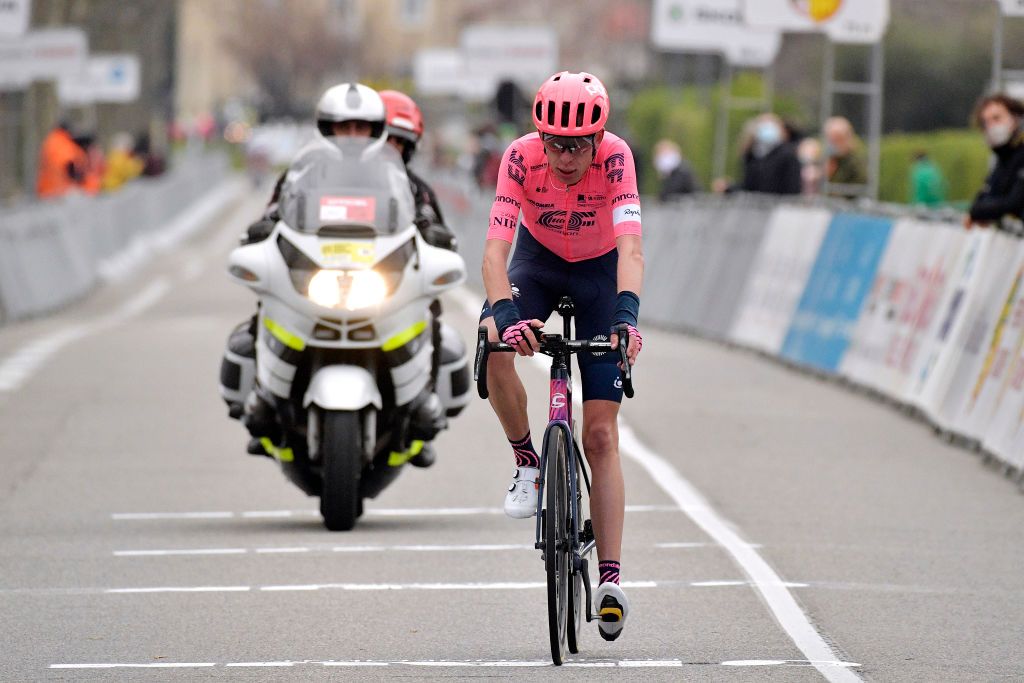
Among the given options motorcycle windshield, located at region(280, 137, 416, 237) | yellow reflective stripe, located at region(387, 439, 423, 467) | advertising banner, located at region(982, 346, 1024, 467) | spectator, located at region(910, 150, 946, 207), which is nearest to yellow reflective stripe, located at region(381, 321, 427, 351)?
motorcycle windshield, located at region(280, 137, 416, 237)

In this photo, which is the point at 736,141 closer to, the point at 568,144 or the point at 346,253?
the point at 346,253

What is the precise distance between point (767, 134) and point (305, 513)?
1579cm

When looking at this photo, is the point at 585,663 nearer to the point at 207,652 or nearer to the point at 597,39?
the point at 207,652

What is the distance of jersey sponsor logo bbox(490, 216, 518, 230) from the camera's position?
27.7 feet

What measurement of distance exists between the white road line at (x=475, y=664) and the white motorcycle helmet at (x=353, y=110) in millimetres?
4147

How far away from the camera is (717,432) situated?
15992mm

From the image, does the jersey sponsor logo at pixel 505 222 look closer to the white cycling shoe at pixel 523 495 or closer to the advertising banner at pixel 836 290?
the white cycling shoe at pixel 523 495

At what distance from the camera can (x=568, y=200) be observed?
28.0 ft

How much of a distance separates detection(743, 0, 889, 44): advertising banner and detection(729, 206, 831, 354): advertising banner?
1977 millimetres

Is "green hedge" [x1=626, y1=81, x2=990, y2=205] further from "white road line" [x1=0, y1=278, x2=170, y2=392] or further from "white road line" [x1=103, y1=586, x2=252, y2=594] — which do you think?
"white road line" [x1=103, y1=586, x2=252, y2=594]

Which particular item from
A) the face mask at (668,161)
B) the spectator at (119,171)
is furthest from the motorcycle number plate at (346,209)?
the spectator at (119,171)

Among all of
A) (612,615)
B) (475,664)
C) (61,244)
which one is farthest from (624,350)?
(61,244)

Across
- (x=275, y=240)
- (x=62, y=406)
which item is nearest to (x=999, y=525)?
(x=275, y=240)

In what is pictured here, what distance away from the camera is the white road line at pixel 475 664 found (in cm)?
817
